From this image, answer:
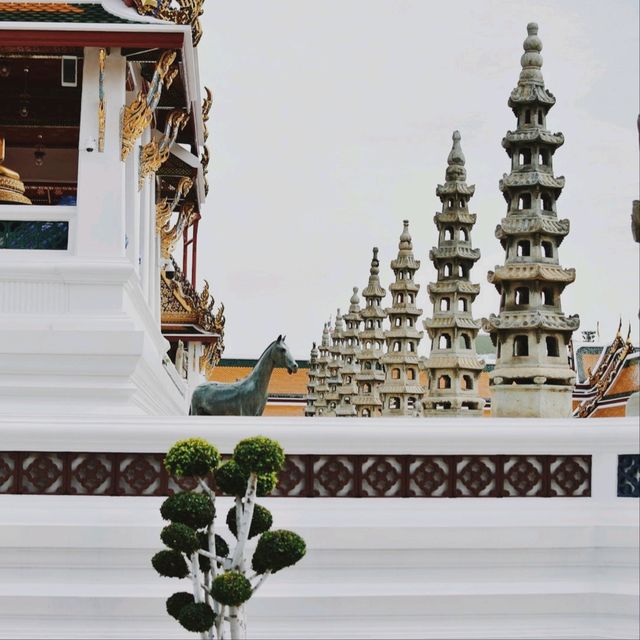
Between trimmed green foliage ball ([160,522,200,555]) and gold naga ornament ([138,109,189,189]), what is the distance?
8.24 metres

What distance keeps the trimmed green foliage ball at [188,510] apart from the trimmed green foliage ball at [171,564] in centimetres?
25

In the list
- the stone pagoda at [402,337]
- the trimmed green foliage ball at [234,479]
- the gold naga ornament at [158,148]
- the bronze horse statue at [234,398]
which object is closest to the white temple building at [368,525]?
the trimmed green foliage ball at [234,479]

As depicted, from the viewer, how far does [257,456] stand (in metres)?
6.78

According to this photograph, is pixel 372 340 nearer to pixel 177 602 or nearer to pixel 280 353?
pixel 280 353

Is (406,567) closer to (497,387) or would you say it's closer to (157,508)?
(157,508)

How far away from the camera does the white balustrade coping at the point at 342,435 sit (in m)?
8.43

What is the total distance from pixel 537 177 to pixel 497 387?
3.13 meters

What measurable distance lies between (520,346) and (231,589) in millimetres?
7382

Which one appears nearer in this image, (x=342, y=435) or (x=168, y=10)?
(x=342, y=435)

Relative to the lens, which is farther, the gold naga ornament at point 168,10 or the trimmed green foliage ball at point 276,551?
Result: the gold naga ornament at point 168,10

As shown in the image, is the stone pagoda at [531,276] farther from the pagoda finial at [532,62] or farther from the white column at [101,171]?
the white column at [101,171]

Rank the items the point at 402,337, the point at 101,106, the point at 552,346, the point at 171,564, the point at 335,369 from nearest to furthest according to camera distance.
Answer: the point at 171,564 < the point at 101,106 < the point at 552,346 < the point at 402,337 < the point at 335,369

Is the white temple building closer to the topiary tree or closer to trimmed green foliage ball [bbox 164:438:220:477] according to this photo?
the topiary tree

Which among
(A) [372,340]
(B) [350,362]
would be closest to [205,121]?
(A) [372,340]
